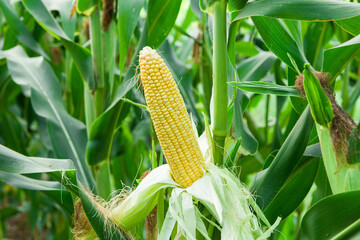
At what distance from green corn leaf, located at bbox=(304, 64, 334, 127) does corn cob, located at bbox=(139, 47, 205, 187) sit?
9.7 inches

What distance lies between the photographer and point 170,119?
806mm

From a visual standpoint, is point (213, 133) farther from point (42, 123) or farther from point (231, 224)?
point (42, 123)

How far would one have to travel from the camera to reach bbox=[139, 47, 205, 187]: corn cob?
2.58 ft

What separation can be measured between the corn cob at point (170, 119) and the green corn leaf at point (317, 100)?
9.7 inches

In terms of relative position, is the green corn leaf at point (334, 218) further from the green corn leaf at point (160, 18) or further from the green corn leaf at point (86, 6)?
the green corn leaf at point (86, 6)

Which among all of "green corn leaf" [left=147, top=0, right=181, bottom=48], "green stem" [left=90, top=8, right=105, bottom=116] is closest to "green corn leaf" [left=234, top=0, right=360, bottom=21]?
"green corn leaf" [left=147, top=0, right=181, bottom=48]

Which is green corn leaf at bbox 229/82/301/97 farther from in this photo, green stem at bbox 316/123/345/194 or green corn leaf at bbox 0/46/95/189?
green corn leaf at bbox 0/46/95/189

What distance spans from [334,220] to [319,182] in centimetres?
45

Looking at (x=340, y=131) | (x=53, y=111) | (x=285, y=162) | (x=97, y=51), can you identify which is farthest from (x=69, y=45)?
(x=340, y=131)

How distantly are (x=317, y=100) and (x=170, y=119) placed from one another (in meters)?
0.29

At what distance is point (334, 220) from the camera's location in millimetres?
800

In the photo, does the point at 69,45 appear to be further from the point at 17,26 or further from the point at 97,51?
the point at 17,26

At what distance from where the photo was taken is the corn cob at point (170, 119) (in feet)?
2.58

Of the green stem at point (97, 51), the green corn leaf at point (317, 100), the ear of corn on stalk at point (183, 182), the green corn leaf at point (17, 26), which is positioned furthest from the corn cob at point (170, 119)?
the green corn leaf at point (17, 26)
